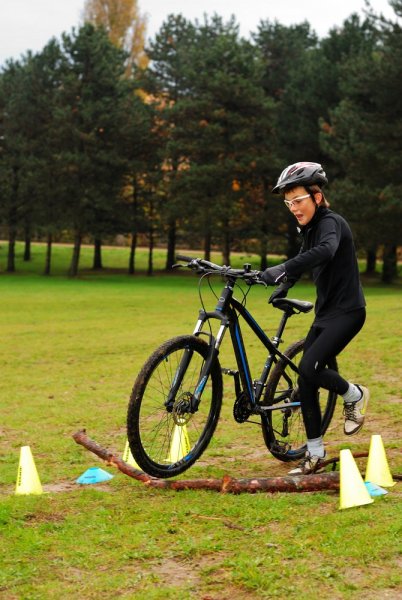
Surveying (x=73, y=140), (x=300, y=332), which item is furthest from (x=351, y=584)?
(x=73, y=140)

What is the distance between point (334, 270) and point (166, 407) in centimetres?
148

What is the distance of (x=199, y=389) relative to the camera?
5531mm

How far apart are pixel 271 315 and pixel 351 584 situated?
18812mm

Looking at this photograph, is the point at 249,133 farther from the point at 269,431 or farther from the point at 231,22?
the point at 269,431

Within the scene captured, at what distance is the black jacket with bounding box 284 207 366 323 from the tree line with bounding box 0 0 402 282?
1492 inches

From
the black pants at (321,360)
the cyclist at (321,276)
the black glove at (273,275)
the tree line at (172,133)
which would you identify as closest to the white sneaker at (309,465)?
the cyclist at (321,276)

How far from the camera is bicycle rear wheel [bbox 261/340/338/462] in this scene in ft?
20.3

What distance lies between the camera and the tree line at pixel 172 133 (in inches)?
1940

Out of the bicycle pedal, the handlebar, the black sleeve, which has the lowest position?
the bicycle pedal

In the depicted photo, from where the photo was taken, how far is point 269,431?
620cm

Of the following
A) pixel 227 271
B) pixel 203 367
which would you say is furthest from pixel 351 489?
pixel 227 271

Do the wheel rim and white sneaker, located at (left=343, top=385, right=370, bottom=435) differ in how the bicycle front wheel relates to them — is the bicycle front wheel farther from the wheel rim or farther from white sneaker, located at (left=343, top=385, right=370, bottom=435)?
white sneaker, located at (left=343, top=385, right=370, bottom=435)

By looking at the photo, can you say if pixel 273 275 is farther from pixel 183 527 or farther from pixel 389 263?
pixel 389 263

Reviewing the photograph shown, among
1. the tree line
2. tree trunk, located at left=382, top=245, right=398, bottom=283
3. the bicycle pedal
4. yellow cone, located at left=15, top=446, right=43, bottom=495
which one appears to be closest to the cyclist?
the bicycle pedal
